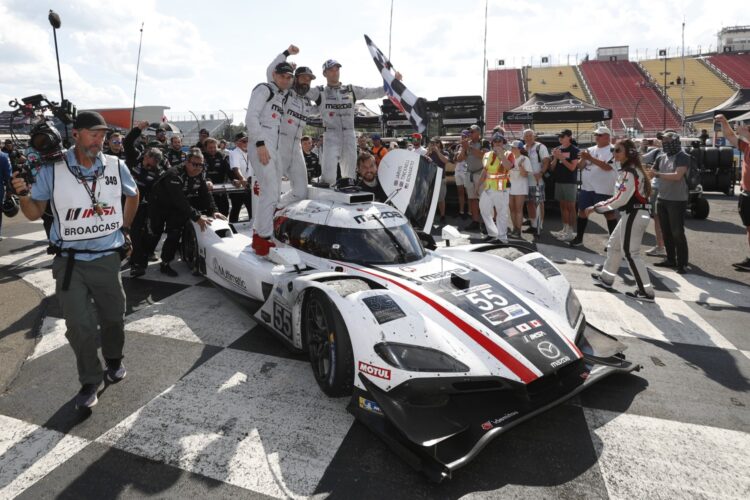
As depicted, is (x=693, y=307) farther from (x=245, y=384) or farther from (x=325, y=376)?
(x=245, y=384)

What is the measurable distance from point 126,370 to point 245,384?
1.00 m

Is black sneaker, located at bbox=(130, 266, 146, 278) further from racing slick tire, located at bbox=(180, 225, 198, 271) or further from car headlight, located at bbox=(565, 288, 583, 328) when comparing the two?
car headlight, located at bbox=(565, 288, 583, 328)

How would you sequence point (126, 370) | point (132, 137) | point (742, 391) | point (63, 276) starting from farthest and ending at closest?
point (132, 137)
point (126, 370)
point (742, 391)
point (63, 276)

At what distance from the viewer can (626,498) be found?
230 cm

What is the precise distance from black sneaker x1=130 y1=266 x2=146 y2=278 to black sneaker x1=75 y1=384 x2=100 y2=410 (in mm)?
3186

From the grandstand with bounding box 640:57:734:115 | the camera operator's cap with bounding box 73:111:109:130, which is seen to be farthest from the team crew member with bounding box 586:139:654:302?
the grandstand with bounding box 640:57:734:115

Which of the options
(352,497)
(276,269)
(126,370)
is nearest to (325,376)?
(352,497)

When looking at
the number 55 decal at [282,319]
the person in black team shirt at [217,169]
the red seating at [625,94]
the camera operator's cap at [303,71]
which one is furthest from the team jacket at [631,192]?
Answer: the red seating at [625,94]

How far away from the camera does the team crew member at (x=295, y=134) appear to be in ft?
17.2

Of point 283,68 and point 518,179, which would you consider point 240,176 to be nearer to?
point 283,68

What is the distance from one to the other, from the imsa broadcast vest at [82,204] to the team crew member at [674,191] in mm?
6433

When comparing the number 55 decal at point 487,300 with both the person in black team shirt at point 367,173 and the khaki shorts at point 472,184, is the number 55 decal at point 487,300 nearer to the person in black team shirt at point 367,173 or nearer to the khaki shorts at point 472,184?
the person in black team shirt at point 367,173

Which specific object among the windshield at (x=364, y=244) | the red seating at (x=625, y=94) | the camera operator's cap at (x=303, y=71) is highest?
the red seating at (x=625, y=94)

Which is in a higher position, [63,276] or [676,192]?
[676,192]
